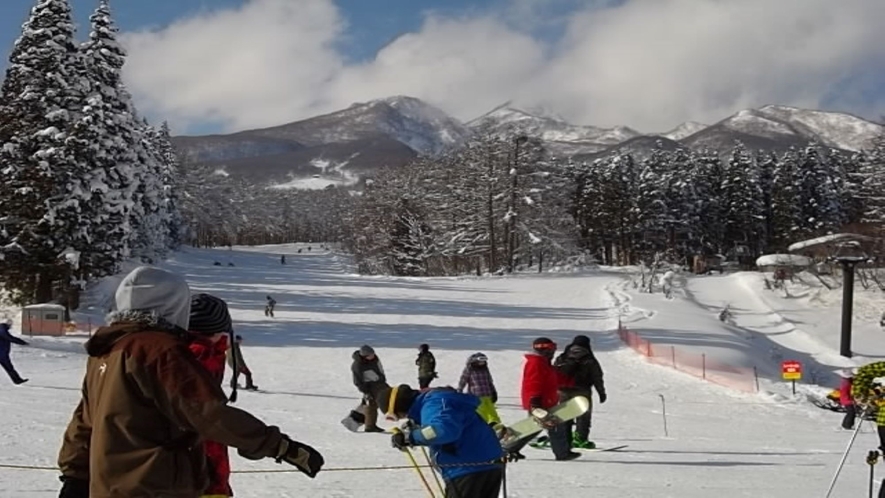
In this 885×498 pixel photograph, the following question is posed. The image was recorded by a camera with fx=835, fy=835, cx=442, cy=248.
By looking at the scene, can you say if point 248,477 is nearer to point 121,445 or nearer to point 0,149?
point 121,445

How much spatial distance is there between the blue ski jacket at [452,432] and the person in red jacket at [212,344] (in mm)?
1541

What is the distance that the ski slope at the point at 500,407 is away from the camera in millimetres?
9219

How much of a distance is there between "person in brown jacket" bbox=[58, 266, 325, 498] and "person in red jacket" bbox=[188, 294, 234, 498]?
0.66 metres

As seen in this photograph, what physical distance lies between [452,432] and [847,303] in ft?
120

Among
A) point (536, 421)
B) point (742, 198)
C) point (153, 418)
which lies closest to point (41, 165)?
point (536, 421)

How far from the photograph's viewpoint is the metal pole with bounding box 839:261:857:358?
37.0 m

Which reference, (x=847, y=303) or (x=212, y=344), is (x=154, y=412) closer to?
(x=212, y=344)

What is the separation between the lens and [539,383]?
984 centimetres

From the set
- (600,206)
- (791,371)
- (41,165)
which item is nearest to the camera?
(791,371)

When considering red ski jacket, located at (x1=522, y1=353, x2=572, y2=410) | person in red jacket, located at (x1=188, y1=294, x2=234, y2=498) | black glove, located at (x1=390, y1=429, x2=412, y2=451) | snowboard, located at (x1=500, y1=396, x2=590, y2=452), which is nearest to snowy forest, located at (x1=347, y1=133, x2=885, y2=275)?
red ski jacket, located at (x1=522, y1=353, x2=572, y2=410)

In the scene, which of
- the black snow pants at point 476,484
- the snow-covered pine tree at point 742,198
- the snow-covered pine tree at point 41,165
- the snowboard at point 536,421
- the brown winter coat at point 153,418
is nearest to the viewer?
the brown winter coat at point 153,418

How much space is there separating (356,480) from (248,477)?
1.15 meters

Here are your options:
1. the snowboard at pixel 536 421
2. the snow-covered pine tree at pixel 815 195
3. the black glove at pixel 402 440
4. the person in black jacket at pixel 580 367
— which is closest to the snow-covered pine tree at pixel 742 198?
the snow-covered pine tree at pixel 815 195

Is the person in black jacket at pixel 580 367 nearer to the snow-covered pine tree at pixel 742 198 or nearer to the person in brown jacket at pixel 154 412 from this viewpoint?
the person in brown jacket at pixel 154 412
